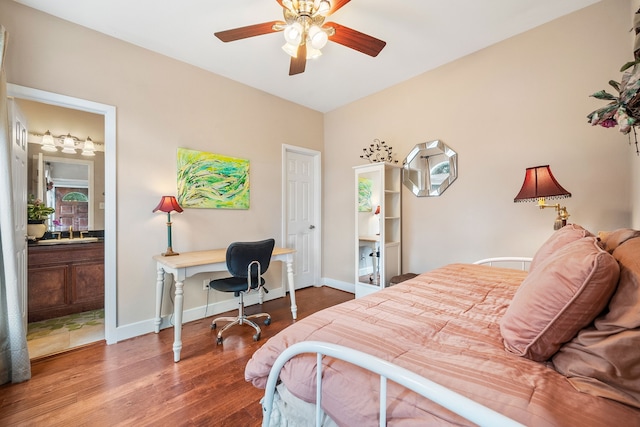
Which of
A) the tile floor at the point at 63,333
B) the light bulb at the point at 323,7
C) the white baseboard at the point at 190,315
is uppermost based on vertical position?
the light bulb at the point at 323,7

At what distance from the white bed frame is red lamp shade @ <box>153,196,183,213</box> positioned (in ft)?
6.79

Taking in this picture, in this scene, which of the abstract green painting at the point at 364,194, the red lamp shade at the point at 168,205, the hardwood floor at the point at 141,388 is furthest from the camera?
the abstract green painting at the point at 364,194

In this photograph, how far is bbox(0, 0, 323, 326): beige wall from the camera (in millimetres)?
2125

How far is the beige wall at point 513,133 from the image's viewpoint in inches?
80.7

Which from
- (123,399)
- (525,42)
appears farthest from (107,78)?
(525,42)

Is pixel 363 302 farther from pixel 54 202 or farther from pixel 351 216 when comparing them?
pixel 54 202

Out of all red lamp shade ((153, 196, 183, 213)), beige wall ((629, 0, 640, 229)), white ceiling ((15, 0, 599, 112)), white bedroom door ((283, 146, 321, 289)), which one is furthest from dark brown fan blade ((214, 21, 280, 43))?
beige wall ((629, 0, 640, 229))

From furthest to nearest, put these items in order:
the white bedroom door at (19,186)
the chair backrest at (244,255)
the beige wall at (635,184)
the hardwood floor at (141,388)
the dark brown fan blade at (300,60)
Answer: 1. the chair backrest at (244,255)
2. the dark brown fan blade at (300,60)
3. the white bedroom door at (19,186)
4. the beige wall at (635,184)
5. the hardwood floor at (141,388)

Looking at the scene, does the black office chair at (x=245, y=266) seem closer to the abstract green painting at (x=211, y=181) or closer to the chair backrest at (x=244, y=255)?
the chair backrest at (x=244, y=255)

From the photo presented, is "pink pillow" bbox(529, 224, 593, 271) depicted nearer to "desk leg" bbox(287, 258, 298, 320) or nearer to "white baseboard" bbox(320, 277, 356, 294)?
"desk leg" bbox(287, 258, 298, 320)

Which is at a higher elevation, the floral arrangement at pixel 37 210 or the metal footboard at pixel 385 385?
the floral arrangement at pixel 37 210

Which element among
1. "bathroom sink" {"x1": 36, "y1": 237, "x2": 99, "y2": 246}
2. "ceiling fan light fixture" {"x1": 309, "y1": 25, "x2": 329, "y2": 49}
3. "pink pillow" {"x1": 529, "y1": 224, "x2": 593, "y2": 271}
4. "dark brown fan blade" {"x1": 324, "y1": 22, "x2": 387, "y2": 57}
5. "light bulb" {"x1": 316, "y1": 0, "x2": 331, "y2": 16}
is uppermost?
"light bulb" {"x1": 316, "y1": 0, "x2": 331, "y2": 16}

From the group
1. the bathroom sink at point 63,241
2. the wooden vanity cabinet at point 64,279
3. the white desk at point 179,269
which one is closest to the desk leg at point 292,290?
the white desk at point 179,269

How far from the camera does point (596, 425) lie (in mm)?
562
